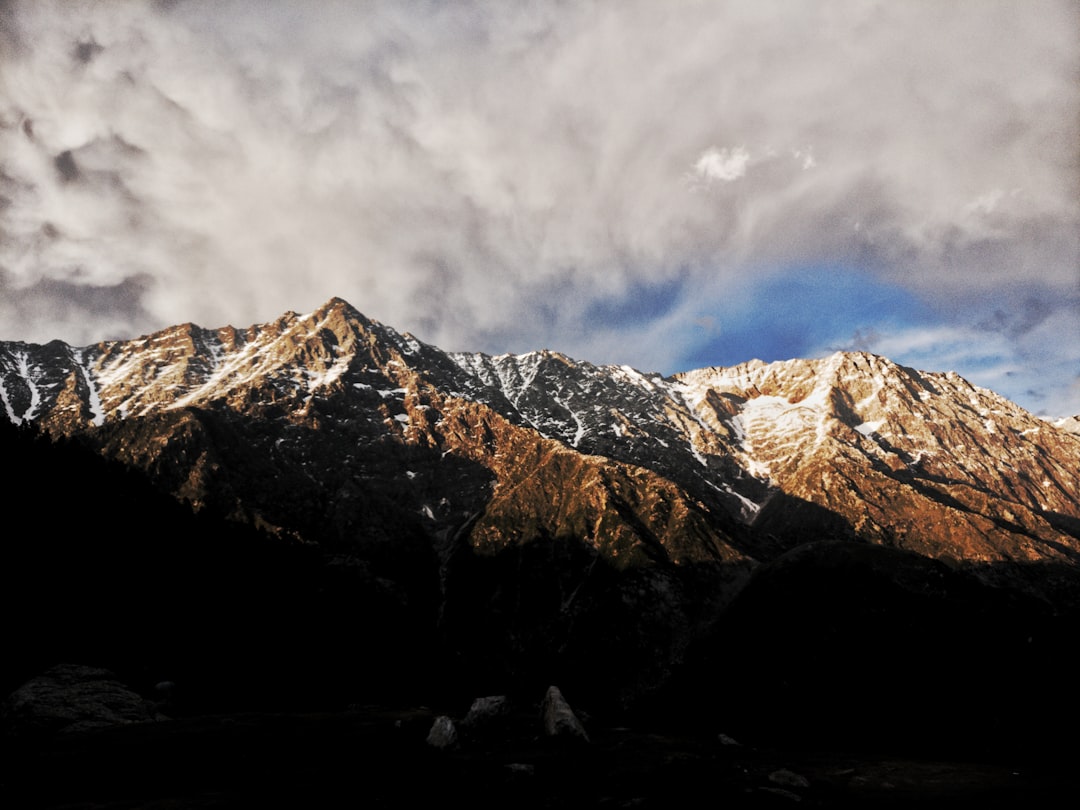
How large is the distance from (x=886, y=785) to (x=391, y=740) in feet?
124

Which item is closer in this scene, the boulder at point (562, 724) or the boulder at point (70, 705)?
the boulder at point (70, 705)

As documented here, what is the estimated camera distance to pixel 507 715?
66.9 m

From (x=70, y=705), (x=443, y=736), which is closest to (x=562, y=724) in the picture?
(x=443, y=736)

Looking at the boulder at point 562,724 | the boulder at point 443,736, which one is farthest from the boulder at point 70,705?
the boulder at point 562,724

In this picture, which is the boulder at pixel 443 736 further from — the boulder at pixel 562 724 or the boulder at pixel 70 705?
the boulder at pixel 70 705

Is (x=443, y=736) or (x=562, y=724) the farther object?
(x=562, y=724)

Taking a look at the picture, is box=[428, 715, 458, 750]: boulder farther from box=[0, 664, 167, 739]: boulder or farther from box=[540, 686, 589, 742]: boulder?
box=[0, 664, 167, 739]: boulder

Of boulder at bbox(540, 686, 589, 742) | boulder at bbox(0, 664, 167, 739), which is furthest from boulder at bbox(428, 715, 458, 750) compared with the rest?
boulder at bbox(0, 664, 167, 739)

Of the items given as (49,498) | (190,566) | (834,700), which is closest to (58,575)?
(49,498)

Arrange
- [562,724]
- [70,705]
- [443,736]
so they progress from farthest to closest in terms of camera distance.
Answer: [562,724]
[70,705]
[443,736]

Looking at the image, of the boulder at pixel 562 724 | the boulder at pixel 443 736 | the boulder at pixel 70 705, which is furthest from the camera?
the boulder at pixel 562 724

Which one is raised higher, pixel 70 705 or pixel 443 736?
pixel 70 705

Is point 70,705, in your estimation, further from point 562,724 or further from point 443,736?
point 562,724

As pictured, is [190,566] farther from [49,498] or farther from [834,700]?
[834,700]
